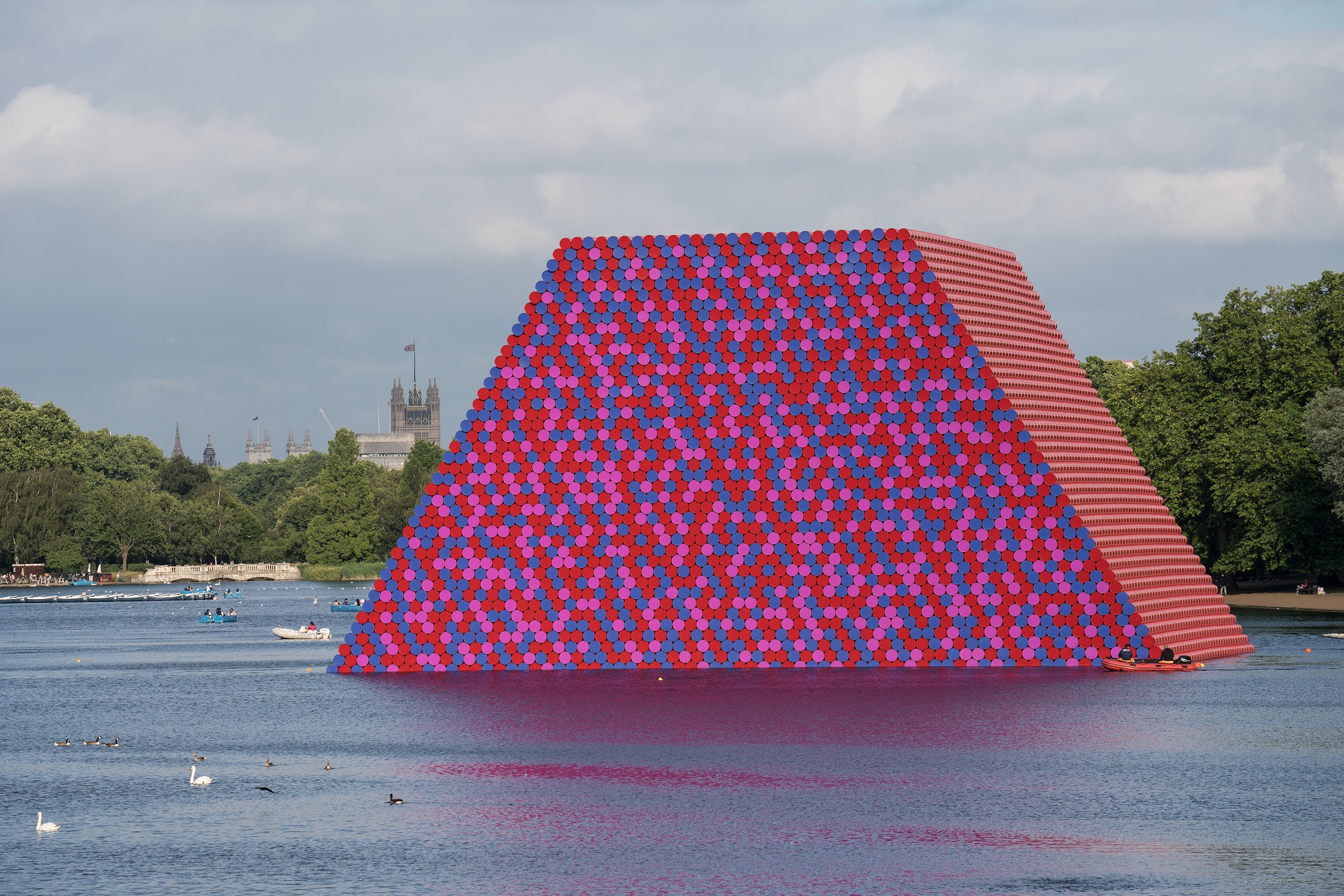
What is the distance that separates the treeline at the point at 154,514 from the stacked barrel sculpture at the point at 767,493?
107802 mm

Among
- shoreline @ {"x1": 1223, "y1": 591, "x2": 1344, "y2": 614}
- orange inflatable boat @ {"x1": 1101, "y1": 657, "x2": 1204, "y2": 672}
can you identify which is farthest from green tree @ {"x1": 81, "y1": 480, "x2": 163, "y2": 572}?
orange inflatable boat @ {"x1": 1101, "y1": 657, "x2": 1204, "y2": 672}

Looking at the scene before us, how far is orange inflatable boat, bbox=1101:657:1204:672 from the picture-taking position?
44812mm

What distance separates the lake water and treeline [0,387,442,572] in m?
112

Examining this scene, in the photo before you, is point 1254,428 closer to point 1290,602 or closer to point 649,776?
point 1290,602

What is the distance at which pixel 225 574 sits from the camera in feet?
544

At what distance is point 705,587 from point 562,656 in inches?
176

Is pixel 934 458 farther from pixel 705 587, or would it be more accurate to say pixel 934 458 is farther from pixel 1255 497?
pixel 1255 497

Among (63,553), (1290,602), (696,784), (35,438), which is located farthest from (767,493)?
(35,438)

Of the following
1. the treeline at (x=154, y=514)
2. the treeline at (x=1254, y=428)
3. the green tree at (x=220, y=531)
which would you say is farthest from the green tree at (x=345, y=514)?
the treeline at (x=1254, y=428)

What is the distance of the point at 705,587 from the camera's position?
157ft

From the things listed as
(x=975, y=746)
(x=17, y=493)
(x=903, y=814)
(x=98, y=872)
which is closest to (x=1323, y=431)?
(x=975, y=746)

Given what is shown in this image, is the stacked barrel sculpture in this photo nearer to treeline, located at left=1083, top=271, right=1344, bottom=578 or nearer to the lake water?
the lake water

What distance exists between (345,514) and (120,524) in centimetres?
2186

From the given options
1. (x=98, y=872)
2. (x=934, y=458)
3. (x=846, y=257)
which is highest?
(x=846, y=257)
